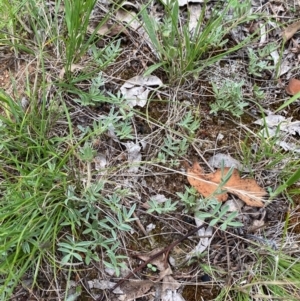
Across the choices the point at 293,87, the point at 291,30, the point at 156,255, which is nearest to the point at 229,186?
the point at 156,255

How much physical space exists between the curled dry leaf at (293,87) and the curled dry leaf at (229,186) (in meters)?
0.49

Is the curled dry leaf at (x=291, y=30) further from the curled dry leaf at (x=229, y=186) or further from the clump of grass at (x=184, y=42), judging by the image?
the curled dry leaf at (x=229, y=186)

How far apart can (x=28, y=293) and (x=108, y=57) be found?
3.24 ft

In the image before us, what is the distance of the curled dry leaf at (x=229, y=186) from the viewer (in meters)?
1.70

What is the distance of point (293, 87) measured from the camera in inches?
76.5

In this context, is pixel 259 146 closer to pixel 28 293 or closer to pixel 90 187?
pixel 90 187

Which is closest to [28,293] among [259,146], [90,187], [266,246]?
[90,187]

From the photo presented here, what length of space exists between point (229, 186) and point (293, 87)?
593mm

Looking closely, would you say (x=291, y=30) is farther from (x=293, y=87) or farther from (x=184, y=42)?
(x=184, y=42)

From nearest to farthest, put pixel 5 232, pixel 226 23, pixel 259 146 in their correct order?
pixel 5 232 < pixel 259 146 < pixel 226 23

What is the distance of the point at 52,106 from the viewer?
1.70 m

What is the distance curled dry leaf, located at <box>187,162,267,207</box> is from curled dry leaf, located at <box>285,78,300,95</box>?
1.61ft

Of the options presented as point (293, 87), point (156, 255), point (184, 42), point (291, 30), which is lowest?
point (156, 255)

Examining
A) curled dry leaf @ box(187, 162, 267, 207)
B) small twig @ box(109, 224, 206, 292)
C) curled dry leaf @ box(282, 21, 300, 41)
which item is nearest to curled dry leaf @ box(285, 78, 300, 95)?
curled dry leaf @ box(282, 21, 300, 41)
